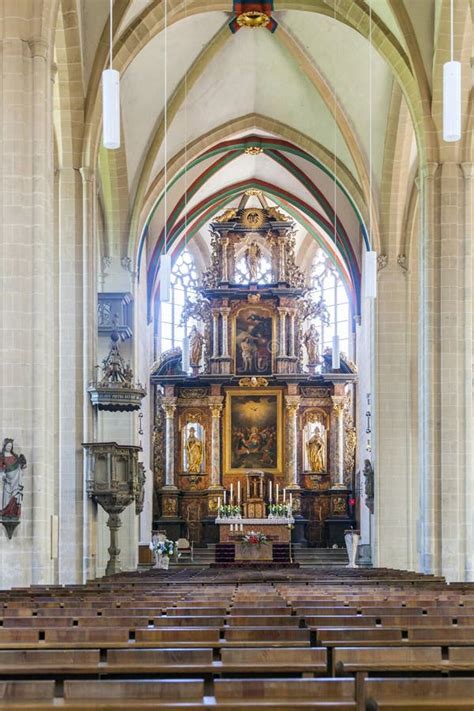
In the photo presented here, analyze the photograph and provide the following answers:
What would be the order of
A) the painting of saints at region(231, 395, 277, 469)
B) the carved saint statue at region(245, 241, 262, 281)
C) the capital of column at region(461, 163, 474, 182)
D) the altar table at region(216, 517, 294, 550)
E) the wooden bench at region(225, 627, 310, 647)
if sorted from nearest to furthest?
the wooden bench at region(225, 627, 310, 647)
the capital of column at region(461, 163, 474, 182)
the altar table at region(216, 517, 294, 550)
the painting of saints at region(231, 395, 277, 469)
the carved saint statue at region(245, 241, 262, 281)

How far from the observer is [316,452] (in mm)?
40531

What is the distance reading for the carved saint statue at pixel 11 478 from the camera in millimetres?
15375

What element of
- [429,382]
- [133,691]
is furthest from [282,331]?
[133,691]

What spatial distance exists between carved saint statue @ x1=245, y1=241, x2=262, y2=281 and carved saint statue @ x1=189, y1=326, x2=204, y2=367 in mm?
2787

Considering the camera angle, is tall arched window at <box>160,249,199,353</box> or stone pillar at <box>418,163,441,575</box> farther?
tall arched window at <box>160,249,199,353</box>

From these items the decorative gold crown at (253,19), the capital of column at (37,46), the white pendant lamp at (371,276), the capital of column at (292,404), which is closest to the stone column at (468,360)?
the white pendant lamp at (371,276)

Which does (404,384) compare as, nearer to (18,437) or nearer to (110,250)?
(110,250)

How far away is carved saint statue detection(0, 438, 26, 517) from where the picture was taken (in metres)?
15.4

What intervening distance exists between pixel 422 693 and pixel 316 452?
36279 millimetres

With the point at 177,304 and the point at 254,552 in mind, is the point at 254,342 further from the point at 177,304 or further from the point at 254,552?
the point at 254,552

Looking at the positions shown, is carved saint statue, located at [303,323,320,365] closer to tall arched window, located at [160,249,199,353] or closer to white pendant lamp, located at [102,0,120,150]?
tall arched window, located at [160,249,199,353]

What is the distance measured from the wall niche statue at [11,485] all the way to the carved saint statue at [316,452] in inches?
1004

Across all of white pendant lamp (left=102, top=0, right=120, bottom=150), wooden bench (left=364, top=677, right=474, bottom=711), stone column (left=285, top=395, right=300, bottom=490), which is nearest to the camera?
wooden bench (left=364, top=677, right=474, bottom=711)

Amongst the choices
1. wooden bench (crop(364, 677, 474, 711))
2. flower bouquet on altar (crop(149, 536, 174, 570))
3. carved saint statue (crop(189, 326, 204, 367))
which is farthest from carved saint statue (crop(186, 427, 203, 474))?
wooden bench (crop(364, 677, 474, 711))
